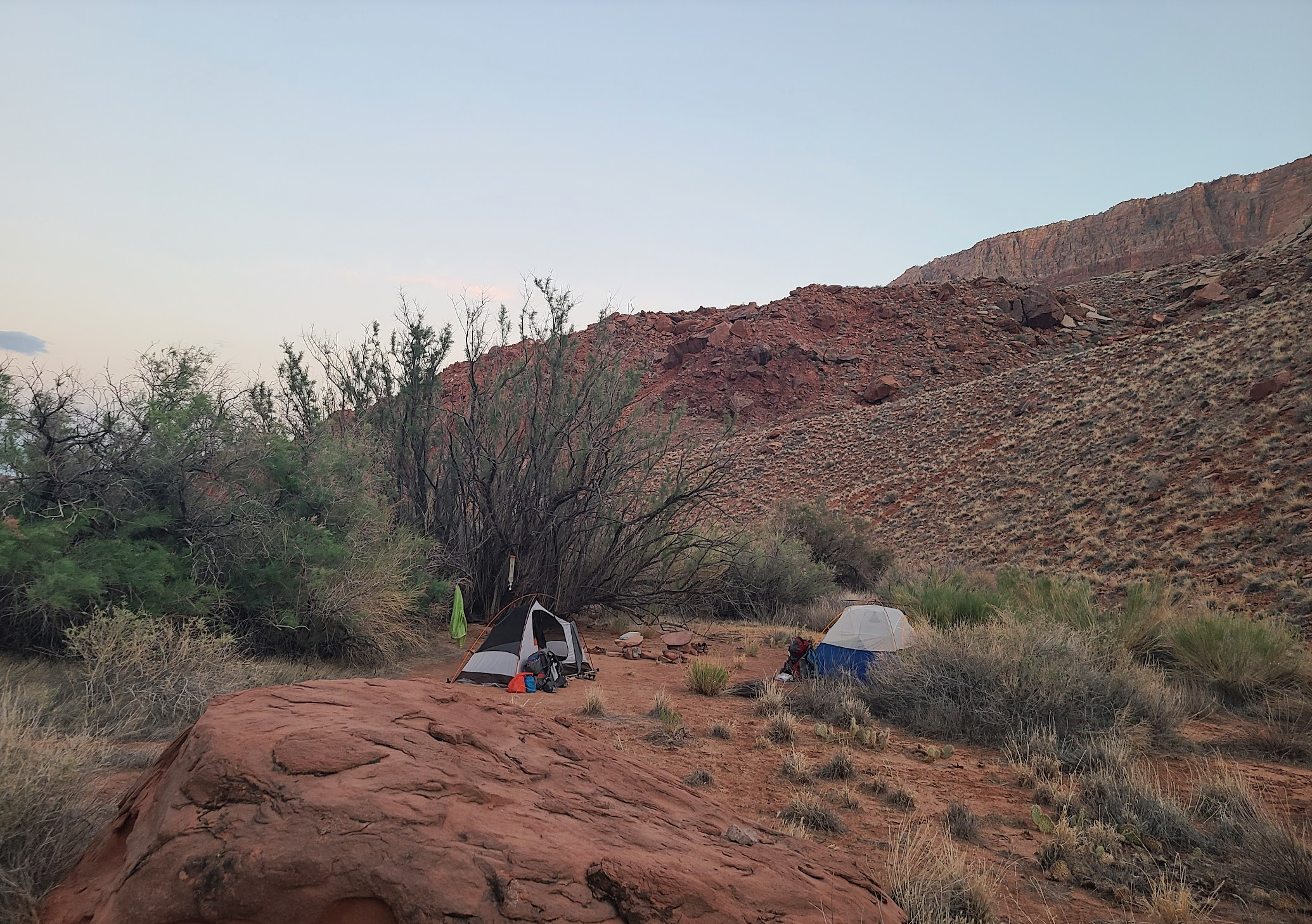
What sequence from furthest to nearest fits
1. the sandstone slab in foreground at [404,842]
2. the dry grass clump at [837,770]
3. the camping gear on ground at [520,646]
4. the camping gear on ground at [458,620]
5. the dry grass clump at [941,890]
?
the camping gear on ground at [458,620] → the camping gear on ground at [520,646] → the dry grass clump at [837,770] → the dry grass clump at [941,890] → the sandstone slab in foreground at [404,842]

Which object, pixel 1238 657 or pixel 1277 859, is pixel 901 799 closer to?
pixel 1277 859

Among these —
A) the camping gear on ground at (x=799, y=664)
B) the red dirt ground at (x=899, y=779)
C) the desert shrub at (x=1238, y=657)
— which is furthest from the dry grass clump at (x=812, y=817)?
the desert shrub at (x=1238, y=657)

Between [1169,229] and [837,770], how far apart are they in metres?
91.3

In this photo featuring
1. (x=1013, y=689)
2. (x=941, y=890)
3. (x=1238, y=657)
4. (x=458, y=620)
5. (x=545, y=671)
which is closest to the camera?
(x=941, y=890)

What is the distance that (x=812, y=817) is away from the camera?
516 cm

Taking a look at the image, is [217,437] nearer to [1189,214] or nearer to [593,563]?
[593,563]

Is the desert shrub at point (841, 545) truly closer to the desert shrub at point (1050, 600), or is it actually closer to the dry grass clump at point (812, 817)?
the desert shrub at point (1050, 600)

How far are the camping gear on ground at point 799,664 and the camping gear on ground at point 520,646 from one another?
265 centimetres

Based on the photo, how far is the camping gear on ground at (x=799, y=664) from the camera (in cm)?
985

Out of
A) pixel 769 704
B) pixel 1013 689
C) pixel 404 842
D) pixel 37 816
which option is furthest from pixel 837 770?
pixel 37 816

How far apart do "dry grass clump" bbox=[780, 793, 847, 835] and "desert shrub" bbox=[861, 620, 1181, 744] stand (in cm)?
300

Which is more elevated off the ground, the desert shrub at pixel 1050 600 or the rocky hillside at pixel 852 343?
the rocky hillside at pixel 852 343

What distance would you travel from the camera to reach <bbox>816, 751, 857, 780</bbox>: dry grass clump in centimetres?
632

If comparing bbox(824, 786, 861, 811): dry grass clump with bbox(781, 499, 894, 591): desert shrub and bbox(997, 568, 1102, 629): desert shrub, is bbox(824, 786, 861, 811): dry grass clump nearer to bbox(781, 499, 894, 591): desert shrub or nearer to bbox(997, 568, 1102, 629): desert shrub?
bbox(997, 568, 1102, 629): desert shrub
